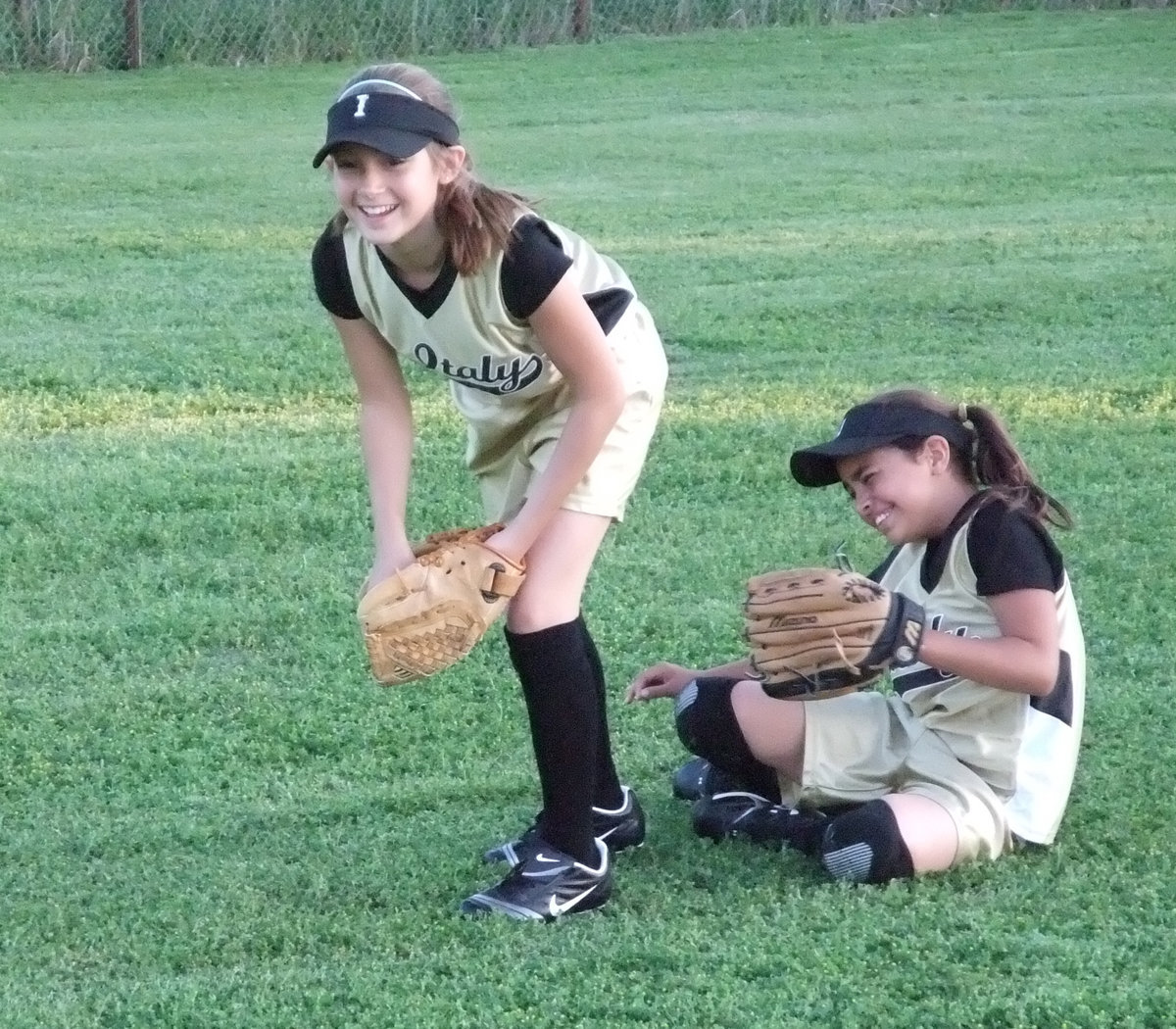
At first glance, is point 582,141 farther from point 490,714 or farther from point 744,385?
point 490,714

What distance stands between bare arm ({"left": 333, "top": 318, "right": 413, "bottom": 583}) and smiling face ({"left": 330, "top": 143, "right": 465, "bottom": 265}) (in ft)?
1.07

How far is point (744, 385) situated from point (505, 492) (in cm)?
332

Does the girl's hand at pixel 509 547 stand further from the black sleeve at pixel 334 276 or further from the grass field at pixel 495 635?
the grass field at pixel 495 635

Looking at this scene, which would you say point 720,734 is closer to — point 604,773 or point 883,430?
Result: point 604,773

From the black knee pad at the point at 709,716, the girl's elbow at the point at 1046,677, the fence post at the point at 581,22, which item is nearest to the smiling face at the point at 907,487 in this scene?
the girl's elbow at the point at 1046,677

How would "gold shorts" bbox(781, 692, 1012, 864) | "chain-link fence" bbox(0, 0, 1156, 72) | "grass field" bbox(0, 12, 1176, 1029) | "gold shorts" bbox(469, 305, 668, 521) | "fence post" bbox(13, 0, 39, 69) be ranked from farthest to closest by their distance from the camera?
1. "chain-link fence" bbox(0, 0, 1156, 72)
2. "fence post" bbox(13, 0, 39, 69)
3. "gold shorts" bbox(781, 692, 1012, 864)
4. "gold shorts" bbox(469, 305, 668, 521)
5. "grass field" bbox(0, 12, 1176, 1029)

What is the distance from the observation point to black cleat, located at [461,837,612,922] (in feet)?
9.58

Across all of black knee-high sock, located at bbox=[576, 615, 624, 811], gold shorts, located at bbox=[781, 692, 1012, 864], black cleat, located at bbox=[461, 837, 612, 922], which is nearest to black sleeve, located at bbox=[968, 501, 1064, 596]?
gold shorts, located at bbox=[781, 692, 1012, 864]

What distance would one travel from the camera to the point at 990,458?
122 inches

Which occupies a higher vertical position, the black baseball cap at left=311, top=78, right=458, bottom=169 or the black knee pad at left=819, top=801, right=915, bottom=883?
the black baseball cap at left=311, top=78, right=458, bottom=169

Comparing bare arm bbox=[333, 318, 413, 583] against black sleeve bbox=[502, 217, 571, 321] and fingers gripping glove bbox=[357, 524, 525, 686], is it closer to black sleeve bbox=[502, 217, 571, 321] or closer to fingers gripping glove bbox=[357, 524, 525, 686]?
fingers gripping glove bbox=[357, 524, 525, 686]

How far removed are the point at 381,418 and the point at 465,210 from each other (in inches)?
20.0

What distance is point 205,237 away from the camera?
9.13m

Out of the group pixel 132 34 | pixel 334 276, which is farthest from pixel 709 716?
pixel 132 34
